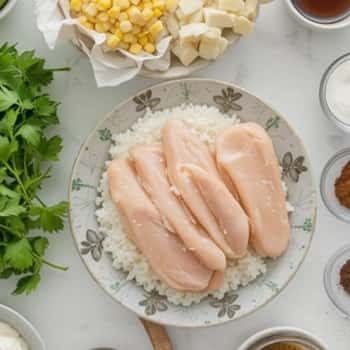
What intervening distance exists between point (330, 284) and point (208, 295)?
332 millimetres

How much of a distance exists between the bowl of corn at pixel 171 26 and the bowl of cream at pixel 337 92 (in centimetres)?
25

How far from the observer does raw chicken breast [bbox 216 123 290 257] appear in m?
2.15

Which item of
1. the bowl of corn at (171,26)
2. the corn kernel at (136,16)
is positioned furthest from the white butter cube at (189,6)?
the corn kernel at (136,16)

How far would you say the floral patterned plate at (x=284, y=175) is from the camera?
2203 mm

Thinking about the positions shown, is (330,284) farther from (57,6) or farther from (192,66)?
(57,6)

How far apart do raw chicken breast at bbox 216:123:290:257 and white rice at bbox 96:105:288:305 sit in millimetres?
66


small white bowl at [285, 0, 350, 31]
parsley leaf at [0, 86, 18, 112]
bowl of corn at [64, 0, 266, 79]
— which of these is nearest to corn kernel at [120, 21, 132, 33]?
bowl of corn at [64, 0, 266, 79]

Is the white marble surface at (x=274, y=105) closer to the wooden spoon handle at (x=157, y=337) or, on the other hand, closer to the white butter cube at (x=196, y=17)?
the wooden spoon handle at (x=157, y=337)

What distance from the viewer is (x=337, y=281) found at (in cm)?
233

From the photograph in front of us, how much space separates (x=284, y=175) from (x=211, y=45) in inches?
14.7

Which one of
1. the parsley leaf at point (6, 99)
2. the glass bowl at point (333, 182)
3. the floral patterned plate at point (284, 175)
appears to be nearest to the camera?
the parsley leaf at point (6, 99)

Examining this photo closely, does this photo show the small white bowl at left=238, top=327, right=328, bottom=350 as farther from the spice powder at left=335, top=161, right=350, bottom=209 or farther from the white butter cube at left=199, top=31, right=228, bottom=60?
the white butter cube at left=199, top=31, right=228, bottom=60

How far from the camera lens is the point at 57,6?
2174mm

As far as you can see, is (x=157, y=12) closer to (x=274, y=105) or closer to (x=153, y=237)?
(x=274, y=105)
